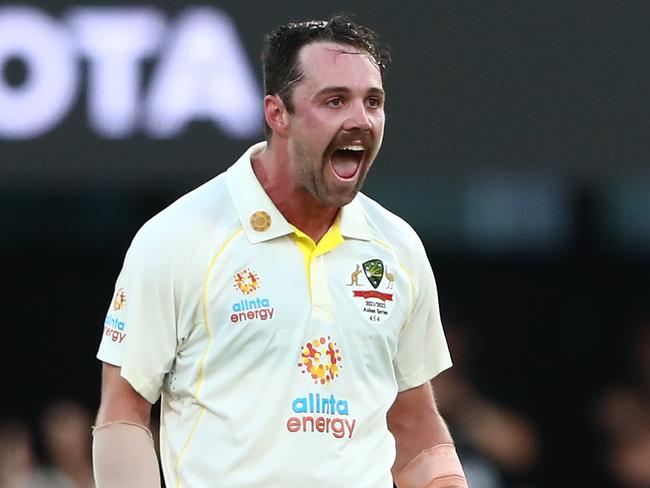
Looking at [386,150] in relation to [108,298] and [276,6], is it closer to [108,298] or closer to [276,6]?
[276,6]

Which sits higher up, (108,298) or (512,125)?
(512,125)

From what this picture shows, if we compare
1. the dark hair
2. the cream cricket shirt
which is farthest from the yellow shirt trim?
the dark hair

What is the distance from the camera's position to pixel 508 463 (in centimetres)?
975

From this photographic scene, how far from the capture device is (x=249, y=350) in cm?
450

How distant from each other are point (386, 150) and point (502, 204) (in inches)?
122

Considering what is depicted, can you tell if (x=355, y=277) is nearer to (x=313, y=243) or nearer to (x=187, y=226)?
(x=313, y=243)

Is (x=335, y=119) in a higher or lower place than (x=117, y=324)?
higher

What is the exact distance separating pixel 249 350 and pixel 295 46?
0.79m

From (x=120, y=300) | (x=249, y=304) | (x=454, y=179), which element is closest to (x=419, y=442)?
(x=249, y=304)

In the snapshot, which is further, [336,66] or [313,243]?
[313,243]

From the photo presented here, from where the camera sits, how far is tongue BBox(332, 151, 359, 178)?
4.55 meters

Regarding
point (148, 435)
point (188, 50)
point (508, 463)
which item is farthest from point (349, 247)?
point (508, 463)

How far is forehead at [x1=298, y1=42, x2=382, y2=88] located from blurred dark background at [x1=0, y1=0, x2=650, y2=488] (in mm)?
2924

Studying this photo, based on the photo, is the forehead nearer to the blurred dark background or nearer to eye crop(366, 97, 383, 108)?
eye crop(366, 97, 383, 108)
